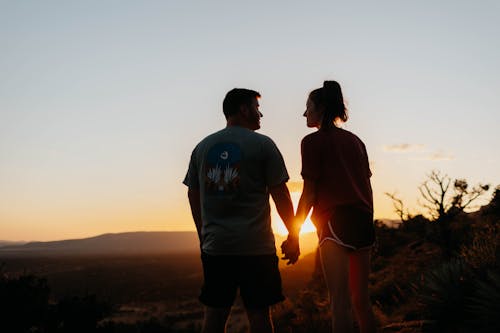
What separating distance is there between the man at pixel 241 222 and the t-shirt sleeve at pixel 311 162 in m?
0.35

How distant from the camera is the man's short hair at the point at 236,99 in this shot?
378cm

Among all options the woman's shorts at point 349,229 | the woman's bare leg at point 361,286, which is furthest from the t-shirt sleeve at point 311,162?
the woman's bare leg at point 361,286

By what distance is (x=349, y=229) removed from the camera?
12.2 ft

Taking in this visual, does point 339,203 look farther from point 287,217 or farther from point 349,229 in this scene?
point 287,217

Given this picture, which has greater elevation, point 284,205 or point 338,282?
point 284,205

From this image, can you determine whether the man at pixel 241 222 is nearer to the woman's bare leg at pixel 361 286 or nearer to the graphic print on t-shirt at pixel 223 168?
the graphic print on t-shirt at pixel 223 168

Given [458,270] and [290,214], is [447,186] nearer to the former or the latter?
[458,270]

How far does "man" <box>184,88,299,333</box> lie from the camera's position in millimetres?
3414

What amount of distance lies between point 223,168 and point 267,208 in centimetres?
41

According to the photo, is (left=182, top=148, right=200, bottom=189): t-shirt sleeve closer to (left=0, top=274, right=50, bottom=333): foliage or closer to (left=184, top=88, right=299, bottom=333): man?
(left=184, top=88, right=299, bottom=333): man

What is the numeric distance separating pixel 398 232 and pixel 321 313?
14.3 meters

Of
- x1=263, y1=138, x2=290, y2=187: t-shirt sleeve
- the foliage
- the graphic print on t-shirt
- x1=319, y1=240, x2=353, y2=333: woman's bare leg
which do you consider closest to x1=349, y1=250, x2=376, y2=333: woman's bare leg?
x1=319, y1=240, x2=353, y2=333: woman's bare leg

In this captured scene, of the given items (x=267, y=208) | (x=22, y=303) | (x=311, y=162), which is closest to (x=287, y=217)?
(x=267, y=208)

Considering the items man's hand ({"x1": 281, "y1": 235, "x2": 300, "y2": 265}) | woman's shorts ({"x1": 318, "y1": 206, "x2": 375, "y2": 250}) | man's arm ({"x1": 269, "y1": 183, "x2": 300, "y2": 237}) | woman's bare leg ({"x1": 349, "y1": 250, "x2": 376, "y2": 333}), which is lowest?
woman's bare leg ({"x1": 349, "y1": 250, "x2": 376, "y2": 333})
